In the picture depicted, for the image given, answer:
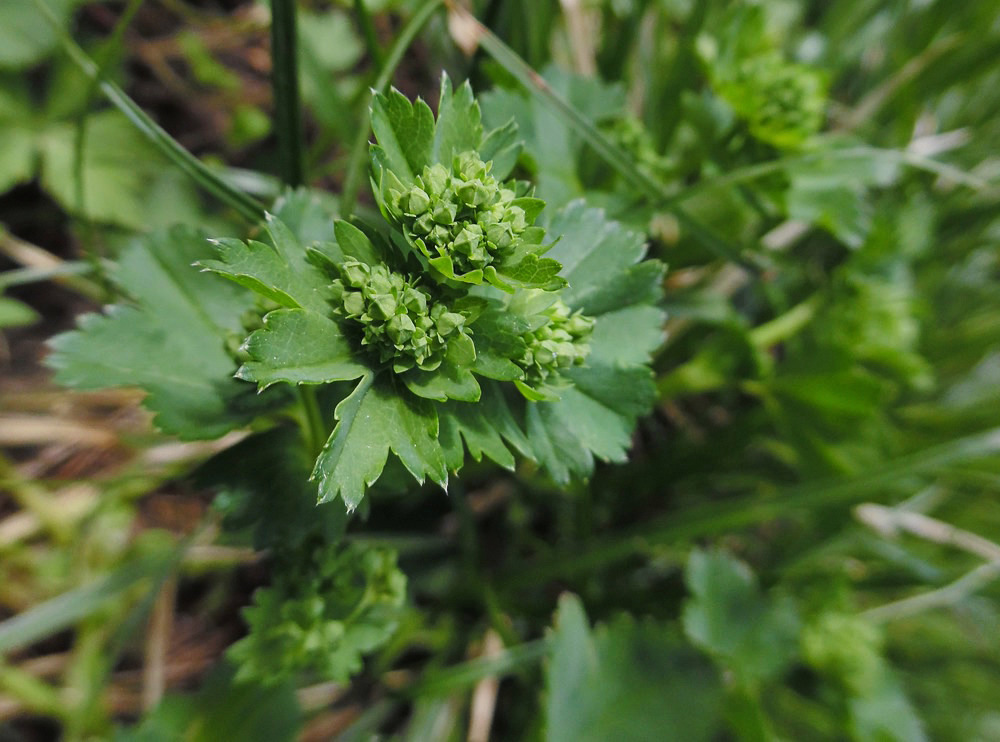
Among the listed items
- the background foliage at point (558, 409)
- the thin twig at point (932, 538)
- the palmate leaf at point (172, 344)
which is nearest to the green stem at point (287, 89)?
the background foliage at point (558, 409)

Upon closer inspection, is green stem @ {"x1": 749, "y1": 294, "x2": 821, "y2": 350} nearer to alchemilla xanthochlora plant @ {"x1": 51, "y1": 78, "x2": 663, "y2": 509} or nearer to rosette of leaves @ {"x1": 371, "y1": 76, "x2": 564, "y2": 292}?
alchemilla xanthochlora plant @ {"x1": 51, "y1": 78, "x2": 663, "y2": 509}

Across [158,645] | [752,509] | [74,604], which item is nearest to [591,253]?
[752,509]

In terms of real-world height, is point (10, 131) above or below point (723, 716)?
above

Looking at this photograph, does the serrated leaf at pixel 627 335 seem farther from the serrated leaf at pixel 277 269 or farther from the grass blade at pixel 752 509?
the grass blade at pixel 752 509

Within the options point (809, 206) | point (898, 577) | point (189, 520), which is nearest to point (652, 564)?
point (898, 577)

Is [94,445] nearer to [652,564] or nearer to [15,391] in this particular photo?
[15,391]
